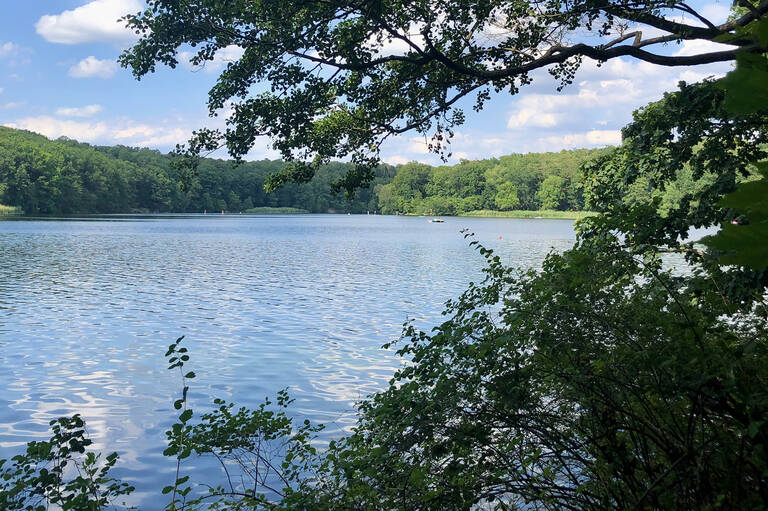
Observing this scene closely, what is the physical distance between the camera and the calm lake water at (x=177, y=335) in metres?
12.2

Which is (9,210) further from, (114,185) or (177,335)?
(177,335)

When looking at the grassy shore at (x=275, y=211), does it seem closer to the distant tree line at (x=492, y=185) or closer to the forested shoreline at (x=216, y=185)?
the forested shoreline at (x=216, y=185)

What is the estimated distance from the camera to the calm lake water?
12242 millimetres

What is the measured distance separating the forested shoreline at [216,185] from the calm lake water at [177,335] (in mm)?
95820

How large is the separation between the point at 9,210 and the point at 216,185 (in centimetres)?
6139

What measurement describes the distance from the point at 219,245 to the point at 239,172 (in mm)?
140021

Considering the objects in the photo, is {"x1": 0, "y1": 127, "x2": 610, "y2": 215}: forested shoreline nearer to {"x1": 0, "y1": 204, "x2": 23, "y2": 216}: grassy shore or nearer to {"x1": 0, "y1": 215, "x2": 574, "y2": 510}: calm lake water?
{"x1": 0, "y1": 204, "x2": 23, "y2": 216}: grassy shore

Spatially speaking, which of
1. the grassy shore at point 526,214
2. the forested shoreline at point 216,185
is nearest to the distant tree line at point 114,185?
the forested shoreline at point 216,185

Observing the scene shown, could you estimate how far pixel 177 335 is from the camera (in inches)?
775

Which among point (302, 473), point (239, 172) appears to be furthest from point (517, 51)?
point (239, 172)

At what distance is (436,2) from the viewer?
33.9 feet

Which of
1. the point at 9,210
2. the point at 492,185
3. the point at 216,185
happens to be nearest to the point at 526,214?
the point at 492,185

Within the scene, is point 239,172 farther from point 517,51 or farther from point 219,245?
point 517,51

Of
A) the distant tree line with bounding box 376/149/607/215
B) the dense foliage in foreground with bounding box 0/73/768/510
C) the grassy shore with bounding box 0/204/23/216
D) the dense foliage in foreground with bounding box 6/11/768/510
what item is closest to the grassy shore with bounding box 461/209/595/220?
the distant tree line with bounding box 376/149/607/215
